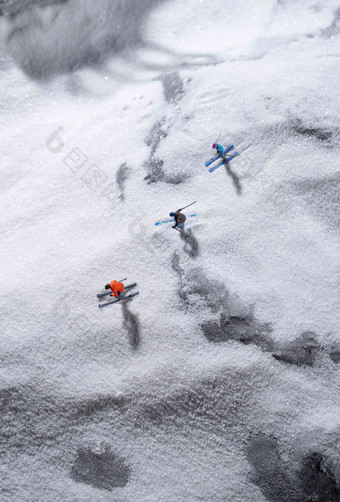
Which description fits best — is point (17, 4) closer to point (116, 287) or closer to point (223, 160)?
point (223, 160)

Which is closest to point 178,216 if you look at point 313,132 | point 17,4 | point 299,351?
point 299,351

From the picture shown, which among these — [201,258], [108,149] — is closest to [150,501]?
[201,258]

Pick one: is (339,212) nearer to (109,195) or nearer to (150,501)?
(109,195)

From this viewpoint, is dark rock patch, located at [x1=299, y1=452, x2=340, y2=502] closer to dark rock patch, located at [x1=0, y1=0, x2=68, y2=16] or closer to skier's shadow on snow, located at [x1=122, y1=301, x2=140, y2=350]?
skier's shadow on snow, located at [x1=122, y1=301, x2=140, y2=350]

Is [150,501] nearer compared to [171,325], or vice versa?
[150,501]

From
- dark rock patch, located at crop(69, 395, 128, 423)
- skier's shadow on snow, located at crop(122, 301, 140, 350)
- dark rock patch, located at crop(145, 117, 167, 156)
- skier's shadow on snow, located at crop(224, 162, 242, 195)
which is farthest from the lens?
dark rock patch, located at crop(145, 117, 167, 156)

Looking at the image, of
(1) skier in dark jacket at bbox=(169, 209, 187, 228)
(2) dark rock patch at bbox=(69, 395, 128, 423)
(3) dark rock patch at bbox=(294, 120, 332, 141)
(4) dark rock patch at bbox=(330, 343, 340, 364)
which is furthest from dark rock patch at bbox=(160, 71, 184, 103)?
(2) dark rock patch at bbox=(69, 395, 128, 423)
